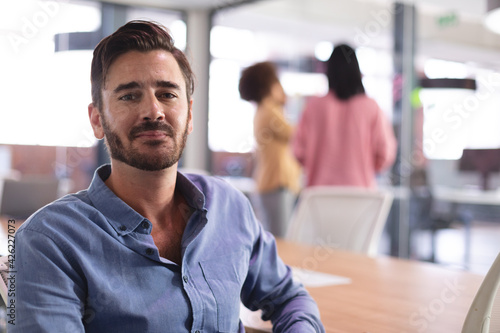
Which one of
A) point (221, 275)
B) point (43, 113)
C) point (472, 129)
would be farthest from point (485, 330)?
point (43, 113)

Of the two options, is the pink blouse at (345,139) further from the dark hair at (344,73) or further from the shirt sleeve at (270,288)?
Result: the shirt sleeve at (270,288)

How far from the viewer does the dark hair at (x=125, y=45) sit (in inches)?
54.0

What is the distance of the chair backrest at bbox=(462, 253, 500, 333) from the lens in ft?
3.81

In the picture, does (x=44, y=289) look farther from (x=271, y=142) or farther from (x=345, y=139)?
(x=271, y=142)

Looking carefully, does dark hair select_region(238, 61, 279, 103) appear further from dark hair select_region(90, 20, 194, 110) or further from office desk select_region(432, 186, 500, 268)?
dark hair select_region(90, 20, 194, 110)

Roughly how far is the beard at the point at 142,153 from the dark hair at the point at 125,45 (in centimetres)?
10

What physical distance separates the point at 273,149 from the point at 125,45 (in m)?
2.91

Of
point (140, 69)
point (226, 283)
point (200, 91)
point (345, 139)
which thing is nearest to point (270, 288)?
point (226, 283)

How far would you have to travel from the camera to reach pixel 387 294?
1825 mm

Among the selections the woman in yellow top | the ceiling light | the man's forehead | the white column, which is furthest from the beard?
the white column


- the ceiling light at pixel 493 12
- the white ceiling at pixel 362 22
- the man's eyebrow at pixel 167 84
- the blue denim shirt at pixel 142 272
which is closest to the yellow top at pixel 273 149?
the white ceiling at pixel 362 22

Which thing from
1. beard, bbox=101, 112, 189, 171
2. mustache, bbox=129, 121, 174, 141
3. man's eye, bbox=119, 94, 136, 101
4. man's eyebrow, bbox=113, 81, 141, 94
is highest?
man's eyebrow, bbox=113, 81, 141, 94

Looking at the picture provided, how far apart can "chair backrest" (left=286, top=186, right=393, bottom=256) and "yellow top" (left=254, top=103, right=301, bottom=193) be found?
128cm

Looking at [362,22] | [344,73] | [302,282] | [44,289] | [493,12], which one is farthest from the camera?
[362,22]
